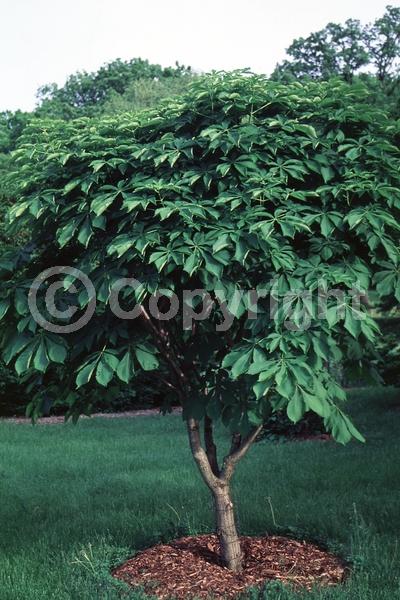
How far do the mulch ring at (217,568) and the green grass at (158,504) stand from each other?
0.16 meters

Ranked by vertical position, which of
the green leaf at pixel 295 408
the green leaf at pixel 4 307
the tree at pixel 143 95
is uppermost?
the tree at pixel 143 95

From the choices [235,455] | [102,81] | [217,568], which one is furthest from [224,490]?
[102,81]

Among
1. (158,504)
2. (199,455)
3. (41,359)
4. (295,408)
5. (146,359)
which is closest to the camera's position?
(295,408)

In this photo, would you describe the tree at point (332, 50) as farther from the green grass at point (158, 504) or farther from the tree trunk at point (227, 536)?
the tree trunk at point (227, 536)

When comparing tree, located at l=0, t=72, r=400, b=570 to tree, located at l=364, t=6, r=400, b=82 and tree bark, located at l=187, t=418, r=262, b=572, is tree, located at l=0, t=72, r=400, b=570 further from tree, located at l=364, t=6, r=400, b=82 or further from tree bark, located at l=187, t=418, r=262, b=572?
tree, located at l=364, t=6, r=400, b=82

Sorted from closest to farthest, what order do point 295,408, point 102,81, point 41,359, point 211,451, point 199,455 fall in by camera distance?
point 295,408 < point 41,359 < point 199,455 < point 211,451 < point 102,81

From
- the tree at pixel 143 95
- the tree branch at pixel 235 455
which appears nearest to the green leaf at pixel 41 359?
the tree branch at pixel 235 455

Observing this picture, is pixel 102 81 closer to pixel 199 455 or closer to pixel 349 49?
pixel 349 49

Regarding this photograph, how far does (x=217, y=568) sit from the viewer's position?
457cm

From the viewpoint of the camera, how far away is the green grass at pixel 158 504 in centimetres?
464

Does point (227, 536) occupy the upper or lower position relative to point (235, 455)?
lower

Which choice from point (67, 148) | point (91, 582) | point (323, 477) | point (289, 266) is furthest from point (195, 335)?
point (323, 477)

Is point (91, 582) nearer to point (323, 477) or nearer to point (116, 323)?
point (116, 323)

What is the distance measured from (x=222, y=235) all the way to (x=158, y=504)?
393cm
